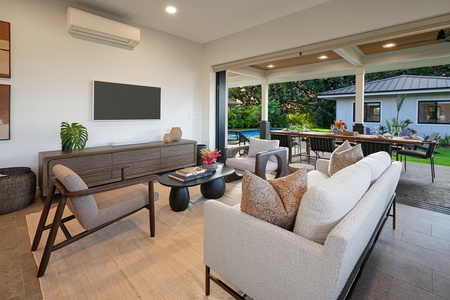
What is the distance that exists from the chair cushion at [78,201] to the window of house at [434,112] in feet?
39.2

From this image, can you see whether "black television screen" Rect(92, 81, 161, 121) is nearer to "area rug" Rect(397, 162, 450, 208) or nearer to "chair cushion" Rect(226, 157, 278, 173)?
"chair cushion" Rect(226, 157, 278, 173)

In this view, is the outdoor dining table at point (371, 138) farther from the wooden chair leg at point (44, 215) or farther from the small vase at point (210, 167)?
the wooden chair leg at point (44, 215)

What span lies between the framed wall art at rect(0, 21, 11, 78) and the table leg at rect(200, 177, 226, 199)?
3.18 m

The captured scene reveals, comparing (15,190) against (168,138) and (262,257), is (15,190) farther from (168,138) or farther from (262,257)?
(262,257)

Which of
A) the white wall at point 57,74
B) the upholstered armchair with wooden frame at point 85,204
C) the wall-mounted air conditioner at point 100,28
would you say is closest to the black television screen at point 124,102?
the white wall at point 57,74

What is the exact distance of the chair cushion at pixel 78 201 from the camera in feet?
6.40

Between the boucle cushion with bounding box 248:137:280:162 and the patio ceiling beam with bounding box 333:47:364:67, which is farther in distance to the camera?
the patio ceiling beam with bounding box 333:47:364:67

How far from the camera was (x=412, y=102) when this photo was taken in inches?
383

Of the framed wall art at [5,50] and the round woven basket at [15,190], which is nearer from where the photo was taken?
the round woven basket at [15,190]

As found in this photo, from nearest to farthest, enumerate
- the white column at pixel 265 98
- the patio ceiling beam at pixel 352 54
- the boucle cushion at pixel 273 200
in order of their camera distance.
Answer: the boucle cushion at pixel 273 200
the patio ceiling beam at pixel 352 54
the white column at pixel 265 98

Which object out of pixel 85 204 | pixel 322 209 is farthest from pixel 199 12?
pixel 322 209

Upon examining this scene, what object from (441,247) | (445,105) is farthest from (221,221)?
(445,105)

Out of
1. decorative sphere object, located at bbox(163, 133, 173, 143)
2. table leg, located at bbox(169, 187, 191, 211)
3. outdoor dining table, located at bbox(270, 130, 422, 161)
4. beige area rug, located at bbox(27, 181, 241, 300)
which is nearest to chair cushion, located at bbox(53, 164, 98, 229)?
beige area rug, located at bbox(27, 181, 241, 300)

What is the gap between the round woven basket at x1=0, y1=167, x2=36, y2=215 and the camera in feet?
9.71
